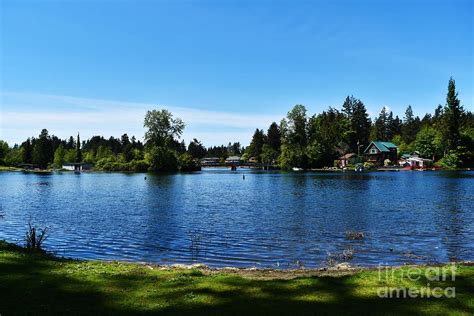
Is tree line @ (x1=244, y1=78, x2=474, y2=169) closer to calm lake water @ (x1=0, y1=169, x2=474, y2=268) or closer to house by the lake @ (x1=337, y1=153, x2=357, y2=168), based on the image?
house by the lake @ (x1=337, y1=153, x2=357, y2=168)

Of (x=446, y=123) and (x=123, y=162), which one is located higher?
(x=446, y=123)

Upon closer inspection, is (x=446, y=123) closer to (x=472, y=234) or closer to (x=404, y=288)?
(x=472, y=234)

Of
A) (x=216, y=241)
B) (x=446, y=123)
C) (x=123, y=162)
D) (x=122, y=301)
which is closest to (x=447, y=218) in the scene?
(x=216, y=241)

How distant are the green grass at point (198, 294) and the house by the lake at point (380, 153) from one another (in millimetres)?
158012

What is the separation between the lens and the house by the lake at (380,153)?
533ft

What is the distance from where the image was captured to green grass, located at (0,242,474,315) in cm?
879

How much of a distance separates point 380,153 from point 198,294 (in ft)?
539

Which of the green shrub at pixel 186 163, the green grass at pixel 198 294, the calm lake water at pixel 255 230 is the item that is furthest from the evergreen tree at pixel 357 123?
the green grass at pixel 198 294

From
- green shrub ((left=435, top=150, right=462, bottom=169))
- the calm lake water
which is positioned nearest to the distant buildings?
green shrub ((left=435, top=150, right=462, bottom=169))

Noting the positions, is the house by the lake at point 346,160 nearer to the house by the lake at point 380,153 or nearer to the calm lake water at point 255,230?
the house by the lake at point 380,153

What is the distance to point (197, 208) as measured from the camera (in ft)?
141

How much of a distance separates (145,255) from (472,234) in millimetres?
20436

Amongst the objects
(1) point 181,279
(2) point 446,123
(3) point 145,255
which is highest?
(2) point 446,123

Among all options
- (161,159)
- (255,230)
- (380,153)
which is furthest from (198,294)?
(380,153)
